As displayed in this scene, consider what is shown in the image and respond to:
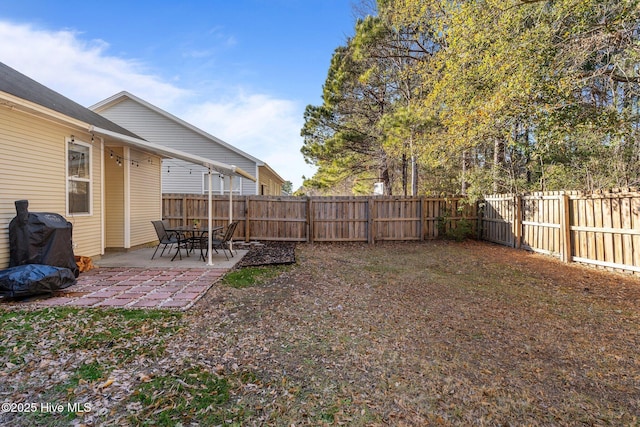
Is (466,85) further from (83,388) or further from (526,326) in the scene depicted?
(83,388)

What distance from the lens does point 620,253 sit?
246 inches

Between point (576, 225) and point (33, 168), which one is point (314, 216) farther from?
point (33, 168)

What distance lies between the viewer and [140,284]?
17.0 feet

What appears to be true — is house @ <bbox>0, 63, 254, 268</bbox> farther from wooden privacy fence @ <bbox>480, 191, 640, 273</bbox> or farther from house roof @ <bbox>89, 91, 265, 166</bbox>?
wooden privacy fence @ <bbox>480, 191, 640, 273</bbox>

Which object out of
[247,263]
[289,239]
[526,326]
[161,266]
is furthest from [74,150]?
[526,326]

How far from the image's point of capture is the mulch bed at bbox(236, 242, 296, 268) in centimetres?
723

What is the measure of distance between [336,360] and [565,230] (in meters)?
7.36

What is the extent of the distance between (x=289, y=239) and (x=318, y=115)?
24.3ft

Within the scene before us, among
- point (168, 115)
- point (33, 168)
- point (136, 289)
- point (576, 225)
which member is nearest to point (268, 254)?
point (136, 289)

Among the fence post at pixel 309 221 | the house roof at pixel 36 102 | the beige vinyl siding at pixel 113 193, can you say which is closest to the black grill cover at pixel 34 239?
the house roof at pixel 36 102

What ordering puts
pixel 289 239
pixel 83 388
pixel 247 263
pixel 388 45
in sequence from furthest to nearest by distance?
pixel 388 45, pixel 289 239, pixel 247 263, pixel 83 388

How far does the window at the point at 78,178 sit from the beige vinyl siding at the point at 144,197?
1546 mm

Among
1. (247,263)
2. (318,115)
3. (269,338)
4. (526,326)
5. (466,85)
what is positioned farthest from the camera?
(318,115)

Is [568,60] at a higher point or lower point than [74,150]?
higher
